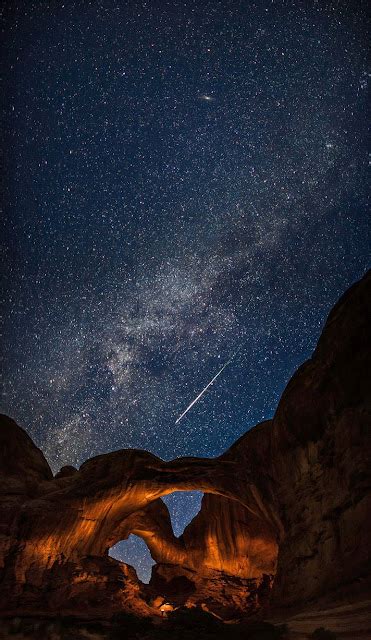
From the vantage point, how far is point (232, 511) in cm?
2578

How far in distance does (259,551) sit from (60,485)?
13032 mm

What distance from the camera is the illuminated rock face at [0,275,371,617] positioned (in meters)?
11.8

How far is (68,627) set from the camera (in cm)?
1282

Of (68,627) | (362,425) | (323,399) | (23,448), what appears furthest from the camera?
(23,448)

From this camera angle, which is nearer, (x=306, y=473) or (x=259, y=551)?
(x=306, y=473)

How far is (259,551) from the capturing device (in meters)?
24.0

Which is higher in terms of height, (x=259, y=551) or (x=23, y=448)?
(x=259, y=551)

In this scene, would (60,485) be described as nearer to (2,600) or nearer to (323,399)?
(2,600)

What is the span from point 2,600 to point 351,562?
1409cm

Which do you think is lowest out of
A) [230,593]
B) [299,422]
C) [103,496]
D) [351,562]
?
[103,496]

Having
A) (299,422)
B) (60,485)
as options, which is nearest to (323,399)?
(299,422)

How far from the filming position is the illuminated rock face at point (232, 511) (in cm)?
1184

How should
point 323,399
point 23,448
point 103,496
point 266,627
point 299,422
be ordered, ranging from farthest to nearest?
1. point 23,448
2. point 103,496
3. point 299,422
4. point 323,399
5. point 266,627

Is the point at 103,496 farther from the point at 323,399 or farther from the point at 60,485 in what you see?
the point at 323,399
